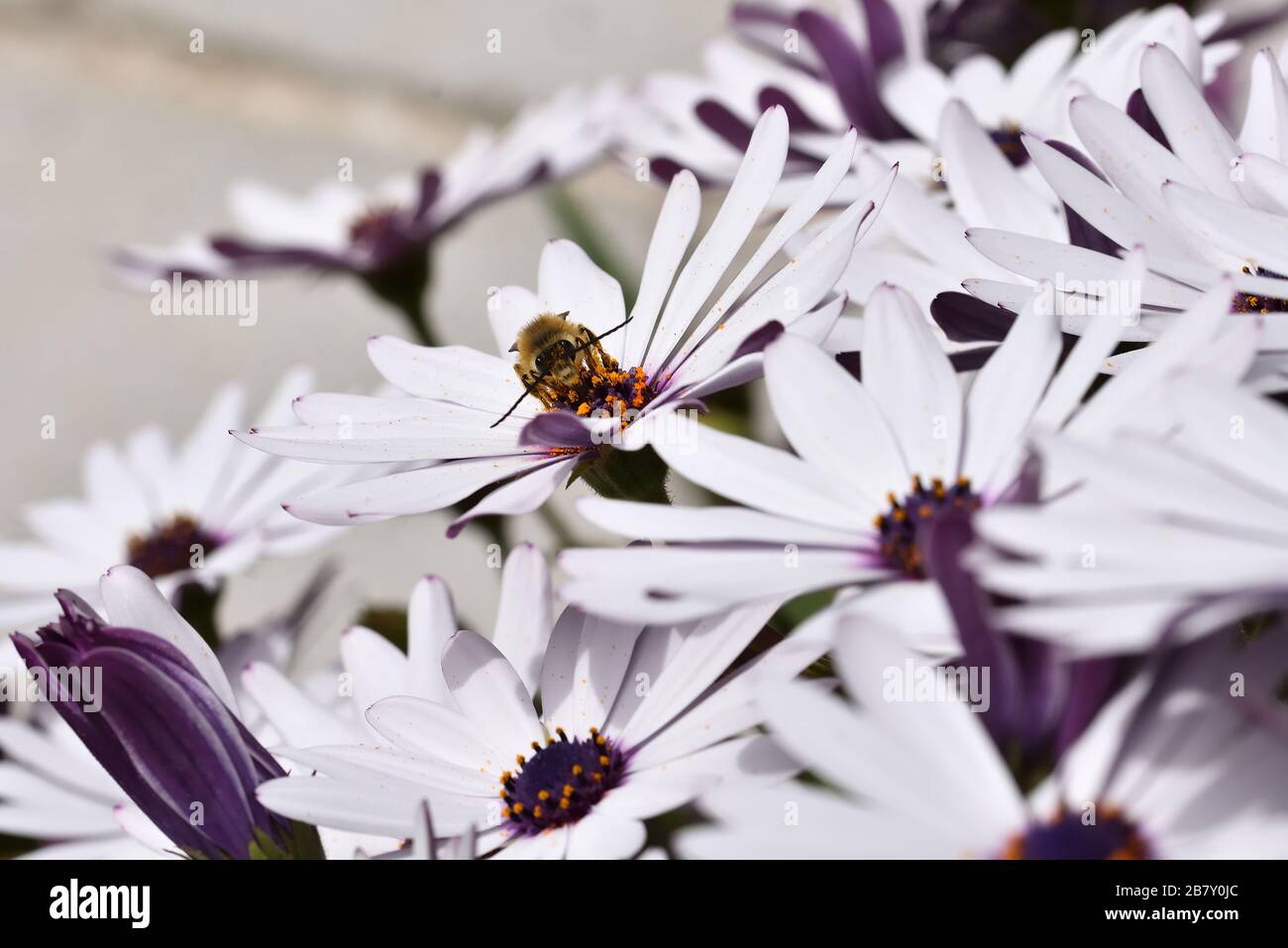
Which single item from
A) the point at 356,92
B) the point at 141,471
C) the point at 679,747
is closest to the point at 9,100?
the point at 356,92

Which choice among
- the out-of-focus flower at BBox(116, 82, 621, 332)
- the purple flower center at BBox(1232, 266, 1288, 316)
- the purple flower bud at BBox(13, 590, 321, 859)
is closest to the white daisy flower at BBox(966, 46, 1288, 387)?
the purple flower center at BBox(1232, 266, 1288, 316)

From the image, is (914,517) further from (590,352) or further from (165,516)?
(165,516)

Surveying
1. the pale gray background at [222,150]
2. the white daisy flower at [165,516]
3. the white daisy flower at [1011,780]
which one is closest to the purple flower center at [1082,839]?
the white daisy flower at [1011,780]

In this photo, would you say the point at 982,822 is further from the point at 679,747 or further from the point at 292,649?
the point at 292,649

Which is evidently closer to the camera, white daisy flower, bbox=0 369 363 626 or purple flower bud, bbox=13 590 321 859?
purple flower bud, bbox=13 590 321 859

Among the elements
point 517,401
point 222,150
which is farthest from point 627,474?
point 222,150

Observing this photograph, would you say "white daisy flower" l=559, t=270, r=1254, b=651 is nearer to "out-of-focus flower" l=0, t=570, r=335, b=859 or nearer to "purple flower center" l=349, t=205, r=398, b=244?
"out-of-focus flower" l=0, t=570, r=335, b=859

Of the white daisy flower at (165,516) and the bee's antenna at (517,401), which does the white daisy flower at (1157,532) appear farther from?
the white daisy flower at (165,516)
